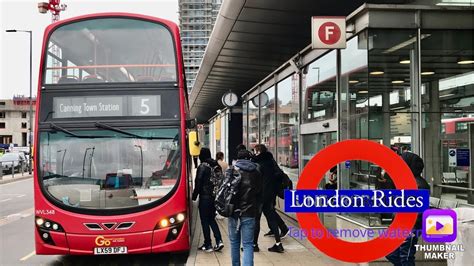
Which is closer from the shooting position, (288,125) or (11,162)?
(288,125)

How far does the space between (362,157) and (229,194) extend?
69.4 inches

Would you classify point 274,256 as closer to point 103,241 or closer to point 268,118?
point 103,241

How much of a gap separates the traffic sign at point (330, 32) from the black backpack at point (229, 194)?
8.20 feet

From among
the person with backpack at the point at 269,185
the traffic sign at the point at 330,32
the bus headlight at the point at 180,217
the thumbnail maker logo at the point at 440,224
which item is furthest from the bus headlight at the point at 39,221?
the thumbnail maker logo at the point at 440,224

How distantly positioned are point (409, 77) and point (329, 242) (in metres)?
3.74

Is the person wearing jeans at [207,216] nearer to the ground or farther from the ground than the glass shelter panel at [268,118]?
nearer to the ground

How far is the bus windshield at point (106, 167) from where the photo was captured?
7594mm

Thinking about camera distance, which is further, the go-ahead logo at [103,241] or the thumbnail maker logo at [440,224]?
the go-ahead logo at [103,241]

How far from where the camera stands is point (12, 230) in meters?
11.9

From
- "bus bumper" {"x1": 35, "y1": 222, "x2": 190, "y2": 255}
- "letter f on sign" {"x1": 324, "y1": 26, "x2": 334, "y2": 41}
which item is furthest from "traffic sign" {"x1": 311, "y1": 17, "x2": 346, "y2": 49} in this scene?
"bus bumper" {"x1": 35, "y1": 222, "x2": 190, "y2": 255}

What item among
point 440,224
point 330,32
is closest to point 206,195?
point 330,32

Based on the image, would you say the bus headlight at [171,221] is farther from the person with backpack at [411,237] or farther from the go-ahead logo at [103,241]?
the person with backpack at [411,237]

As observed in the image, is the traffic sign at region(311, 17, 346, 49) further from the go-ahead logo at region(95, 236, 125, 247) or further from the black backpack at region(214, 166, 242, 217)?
the go-ahead logo at region(95, 236, 125, 247)

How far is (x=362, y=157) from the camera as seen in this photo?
17.1ft
